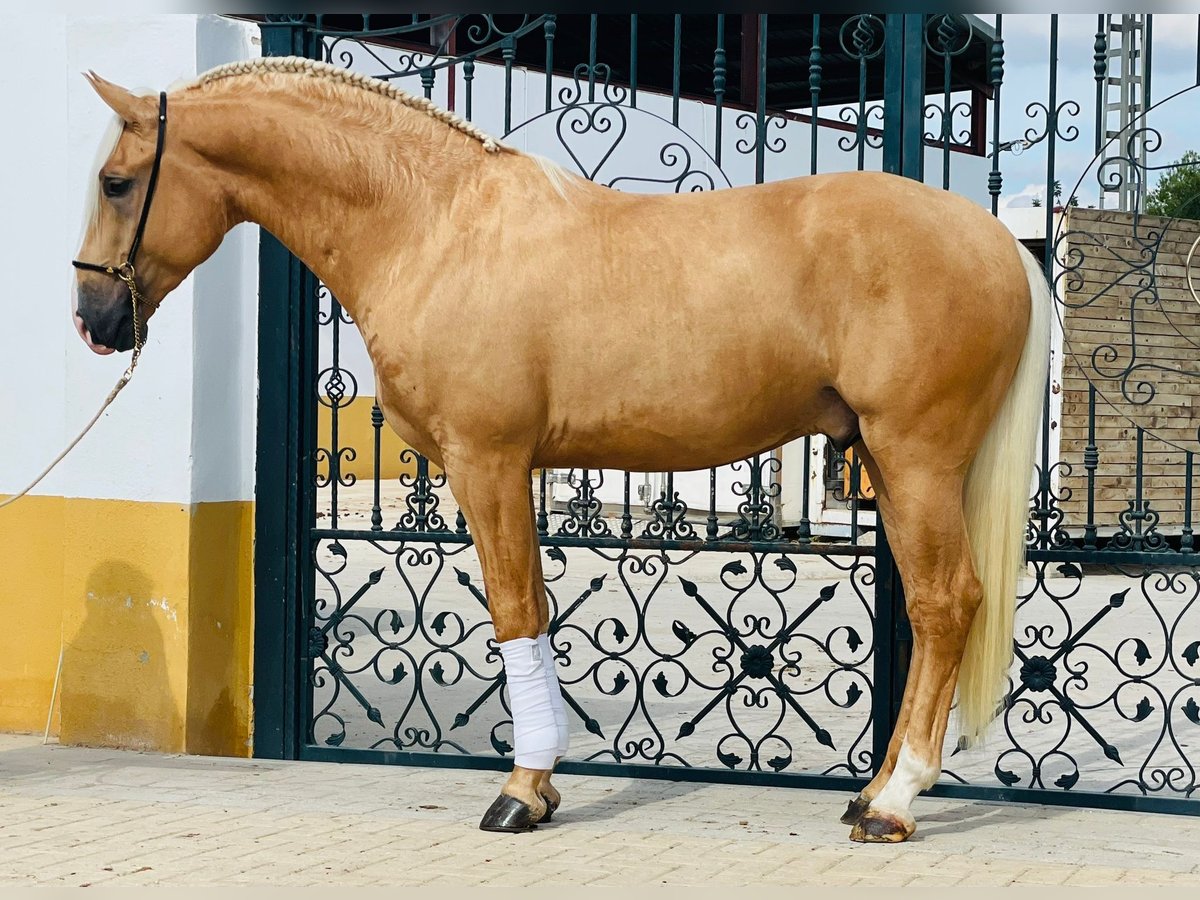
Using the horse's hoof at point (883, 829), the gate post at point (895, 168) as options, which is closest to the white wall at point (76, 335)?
the gate post at point (895, 168)

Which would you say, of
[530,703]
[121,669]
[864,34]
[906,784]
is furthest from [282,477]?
[864,34]

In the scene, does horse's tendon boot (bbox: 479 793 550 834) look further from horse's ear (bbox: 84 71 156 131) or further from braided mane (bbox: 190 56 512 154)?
horse's ear (bbox: 84 71 156 131)

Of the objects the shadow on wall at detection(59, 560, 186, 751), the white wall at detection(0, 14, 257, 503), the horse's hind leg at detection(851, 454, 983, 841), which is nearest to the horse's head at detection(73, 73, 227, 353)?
the white wall at detection(0, 14, 257, 503)

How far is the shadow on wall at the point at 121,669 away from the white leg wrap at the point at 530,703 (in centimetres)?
167

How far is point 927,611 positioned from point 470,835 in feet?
5.24

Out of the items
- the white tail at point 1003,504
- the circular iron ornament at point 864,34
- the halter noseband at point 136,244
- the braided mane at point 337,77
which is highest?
the circular iron ornament at point 864,34

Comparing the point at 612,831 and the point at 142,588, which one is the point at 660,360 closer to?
the point at 612,831

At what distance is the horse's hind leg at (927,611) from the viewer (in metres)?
4.50

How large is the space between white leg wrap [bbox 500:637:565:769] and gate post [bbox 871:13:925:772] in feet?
4.10

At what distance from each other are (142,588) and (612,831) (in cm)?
221

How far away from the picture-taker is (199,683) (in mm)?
5723

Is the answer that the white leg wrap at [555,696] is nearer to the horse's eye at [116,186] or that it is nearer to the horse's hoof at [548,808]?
the horse's hoof at [548,808]

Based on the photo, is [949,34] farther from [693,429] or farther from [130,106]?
[130,106]

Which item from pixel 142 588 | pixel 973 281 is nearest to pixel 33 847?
pixel 142 588
